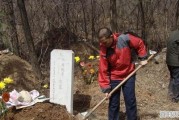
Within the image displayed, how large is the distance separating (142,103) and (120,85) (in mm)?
1723

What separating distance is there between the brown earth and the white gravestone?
0.45 feet

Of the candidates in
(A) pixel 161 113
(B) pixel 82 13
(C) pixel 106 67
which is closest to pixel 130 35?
(C) pixel 106 67

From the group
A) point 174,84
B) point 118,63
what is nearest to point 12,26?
point 174,84

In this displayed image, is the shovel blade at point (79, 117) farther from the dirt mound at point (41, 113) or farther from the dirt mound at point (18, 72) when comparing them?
the dirt mound at point (18, 72)

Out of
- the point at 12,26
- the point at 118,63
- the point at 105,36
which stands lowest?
the point at 12,26

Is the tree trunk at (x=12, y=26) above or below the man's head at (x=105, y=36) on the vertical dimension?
below

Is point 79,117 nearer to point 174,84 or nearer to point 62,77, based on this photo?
point 62,77

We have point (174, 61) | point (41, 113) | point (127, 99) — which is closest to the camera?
point (127, 99)

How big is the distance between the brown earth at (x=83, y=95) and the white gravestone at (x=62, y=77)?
0.45 feet

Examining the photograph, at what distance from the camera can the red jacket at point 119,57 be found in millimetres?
5430

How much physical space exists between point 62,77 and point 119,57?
1.09m

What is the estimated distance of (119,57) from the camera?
5.46m

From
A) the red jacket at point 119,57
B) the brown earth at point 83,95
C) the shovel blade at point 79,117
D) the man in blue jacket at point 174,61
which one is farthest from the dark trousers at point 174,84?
the shovel blade at point 79,117

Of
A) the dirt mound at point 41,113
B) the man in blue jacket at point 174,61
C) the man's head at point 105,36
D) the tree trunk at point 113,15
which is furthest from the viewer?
the tree trunk at point 113,15
